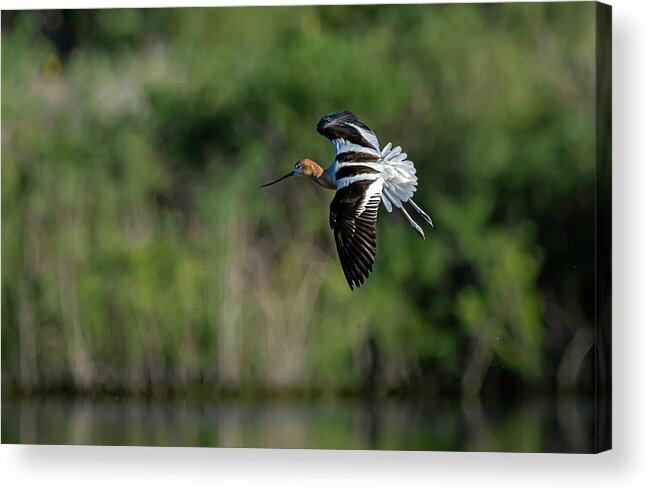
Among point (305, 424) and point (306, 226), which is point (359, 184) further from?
point (305, 424)

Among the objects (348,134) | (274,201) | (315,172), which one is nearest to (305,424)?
(274,201)

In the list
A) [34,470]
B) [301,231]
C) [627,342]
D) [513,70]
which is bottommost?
[34,470]

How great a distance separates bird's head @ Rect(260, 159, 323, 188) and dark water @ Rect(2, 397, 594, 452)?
924 mm

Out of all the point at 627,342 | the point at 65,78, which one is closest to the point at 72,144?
the point at 65,78

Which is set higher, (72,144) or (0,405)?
→ (72,144)

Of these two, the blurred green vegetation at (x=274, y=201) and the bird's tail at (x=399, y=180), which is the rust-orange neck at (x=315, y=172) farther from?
the bird's tail at (x=399, y=180)

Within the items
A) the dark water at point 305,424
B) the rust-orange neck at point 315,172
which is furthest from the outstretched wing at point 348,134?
the dark water at point 305,424

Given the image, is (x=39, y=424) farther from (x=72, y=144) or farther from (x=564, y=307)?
(x=564, y=307)

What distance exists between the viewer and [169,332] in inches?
321

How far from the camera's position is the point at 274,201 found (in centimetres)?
810

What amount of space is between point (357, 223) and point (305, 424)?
85 cm

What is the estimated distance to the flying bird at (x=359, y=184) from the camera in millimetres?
7844

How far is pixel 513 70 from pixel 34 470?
2.51 m

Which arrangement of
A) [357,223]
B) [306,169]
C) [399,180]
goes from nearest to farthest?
[357,223] → [399,180] → [306,169]
